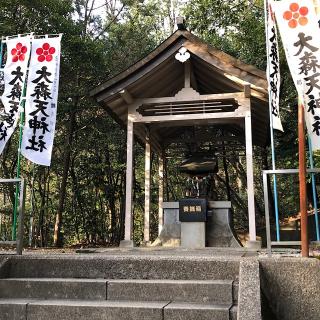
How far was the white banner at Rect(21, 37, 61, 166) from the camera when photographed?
6.07 meters

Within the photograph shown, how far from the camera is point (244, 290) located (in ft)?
12.3

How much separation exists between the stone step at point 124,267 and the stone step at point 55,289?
0.85 feet

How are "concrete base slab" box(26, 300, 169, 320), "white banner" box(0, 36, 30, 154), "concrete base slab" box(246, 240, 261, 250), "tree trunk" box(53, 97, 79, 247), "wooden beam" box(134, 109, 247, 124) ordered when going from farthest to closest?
1. "tree trunk" box(53, 97, 79, 247)
2. "wooden beam" box(134, 109, 247, 124)
3. "concrete base slab" box(246, 240, 261, 250)
4. "white banner" box(0, 36, 30, 154)
5. "concrete base slab" box(26, 300, 169, 320)

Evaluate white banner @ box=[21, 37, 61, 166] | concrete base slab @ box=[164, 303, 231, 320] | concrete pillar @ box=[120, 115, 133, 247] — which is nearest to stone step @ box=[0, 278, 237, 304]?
concrete base slab @ box=[164, 303, 231, 320]

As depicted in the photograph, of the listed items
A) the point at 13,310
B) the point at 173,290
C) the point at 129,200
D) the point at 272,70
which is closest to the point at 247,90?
the point at 272,70

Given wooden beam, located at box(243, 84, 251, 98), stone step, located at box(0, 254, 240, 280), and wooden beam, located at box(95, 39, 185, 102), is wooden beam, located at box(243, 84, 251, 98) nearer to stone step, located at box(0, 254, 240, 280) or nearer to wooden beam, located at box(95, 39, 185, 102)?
wooden beam, located at box(95, 39, 185, 102)

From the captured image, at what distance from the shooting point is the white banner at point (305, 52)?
4.87 m

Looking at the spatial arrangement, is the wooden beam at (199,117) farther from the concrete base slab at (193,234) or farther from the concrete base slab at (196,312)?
the concrete base slab at (196,312)

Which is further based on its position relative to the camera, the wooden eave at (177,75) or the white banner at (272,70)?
the wooden eave at (177,75)

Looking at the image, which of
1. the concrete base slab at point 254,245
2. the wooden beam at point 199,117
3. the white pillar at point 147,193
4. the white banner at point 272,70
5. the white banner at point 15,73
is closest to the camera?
the white banner at point 272,70

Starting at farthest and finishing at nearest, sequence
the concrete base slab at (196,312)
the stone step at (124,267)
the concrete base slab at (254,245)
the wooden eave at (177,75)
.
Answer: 1. the wooden eave at (177,75)
2. the concrete base slab at (254,245)
3. the stone step at (124,267)
4. the concrete base slab at (196,312)

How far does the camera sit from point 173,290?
171 inches

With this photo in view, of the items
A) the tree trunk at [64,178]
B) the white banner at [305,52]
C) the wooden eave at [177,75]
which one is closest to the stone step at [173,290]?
the white banner at [305,52]

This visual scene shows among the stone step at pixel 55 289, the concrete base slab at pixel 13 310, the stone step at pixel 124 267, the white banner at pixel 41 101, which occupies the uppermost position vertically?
the white banner at pixel 41 101
